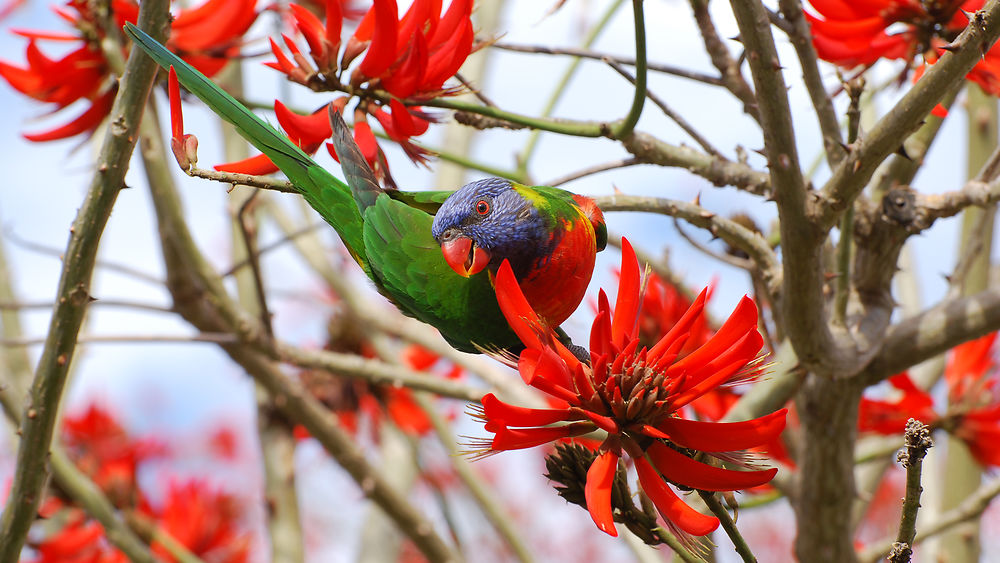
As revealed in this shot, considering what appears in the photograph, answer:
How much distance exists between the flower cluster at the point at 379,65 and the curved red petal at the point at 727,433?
643 mm

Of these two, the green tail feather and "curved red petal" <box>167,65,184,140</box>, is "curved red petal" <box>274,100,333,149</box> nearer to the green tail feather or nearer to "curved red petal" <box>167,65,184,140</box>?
the green tail feather

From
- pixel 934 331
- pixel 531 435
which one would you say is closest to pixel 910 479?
pixel 531 435

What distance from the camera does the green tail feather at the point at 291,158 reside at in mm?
1294

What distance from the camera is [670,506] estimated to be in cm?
97

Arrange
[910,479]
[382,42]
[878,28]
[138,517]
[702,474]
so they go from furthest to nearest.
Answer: [138,517] → [878,28] → [382,42] → [702,474] → [910,479]

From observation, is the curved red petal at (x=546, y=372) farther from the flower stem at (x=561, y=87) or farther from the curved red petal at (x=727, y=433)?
the flower stem at (x=561, y=87)

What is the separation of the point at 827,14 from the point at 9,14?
327 cm

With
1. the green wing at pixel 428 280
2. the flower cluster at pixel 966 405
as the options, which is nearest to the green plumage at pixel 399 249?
the green wing at pixel 428 280

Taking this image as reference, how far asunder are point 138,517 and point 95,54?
64.2 inches

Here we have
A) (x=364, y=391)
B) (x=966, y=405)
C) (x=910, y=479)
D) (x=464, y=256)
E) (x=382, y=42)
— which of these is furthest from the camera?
(x=364, y=391)

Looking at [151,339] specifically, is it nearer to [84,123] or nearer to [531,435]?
[84,123]

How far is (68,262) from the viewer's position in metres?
1.31

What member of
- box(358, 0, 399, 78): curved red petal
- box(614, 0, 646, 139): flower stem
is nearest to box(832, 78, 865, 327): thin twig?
box(614, 0, 646, 139): flower stem

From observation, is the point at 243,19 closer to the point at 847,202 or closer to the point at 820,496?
the point at 847,202
